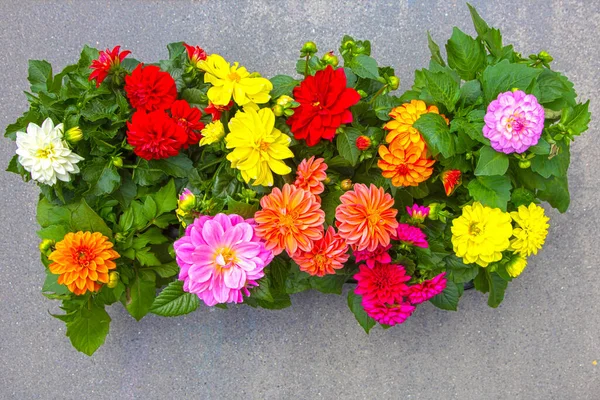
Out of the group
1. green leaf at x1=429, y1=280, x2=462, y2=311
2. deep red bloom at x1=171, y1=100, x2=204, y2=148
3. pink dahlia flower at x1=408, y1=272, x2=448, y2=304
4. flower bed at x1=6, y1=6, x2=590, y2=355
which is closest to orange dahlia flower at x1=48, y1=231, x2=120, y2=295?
flower bed at x1=6, y1=6, x2=590, y2=355

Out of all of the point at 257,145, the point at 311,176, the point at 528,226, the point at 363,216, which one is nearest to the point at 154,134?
the point at 257,145

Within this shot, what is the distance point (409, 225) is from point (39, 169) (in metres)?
0.71

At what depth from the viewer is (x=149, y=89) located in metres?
0.95

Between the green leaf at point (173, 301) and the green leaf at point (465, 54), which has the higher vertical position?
the green leaf at point (465, 54)

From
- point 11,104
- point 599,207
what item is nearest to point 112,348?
point 11,104

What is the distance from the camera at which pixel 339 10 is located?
1.39 meters

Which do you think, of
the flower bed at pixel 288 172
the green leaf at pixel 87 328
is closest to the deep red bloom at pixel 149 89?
the flower bed at pixel 288 172

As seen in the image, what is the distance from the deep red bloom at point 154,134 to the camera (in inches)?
36.0

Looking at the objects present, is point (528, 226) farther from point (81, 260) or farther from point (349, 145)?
point (81, 260)

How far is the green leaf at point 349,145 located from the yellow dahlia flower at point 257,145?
4.4 inches

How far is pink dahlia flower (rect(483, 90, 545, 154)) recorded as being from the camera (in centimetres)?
86

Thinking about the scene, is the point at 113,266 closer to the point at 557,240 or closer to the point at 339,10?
the point at 339,10

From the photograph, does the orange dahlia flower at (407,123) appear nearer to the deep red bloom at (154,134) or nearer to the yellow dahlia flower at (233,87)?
the yellow dahlia flower at (233,87)

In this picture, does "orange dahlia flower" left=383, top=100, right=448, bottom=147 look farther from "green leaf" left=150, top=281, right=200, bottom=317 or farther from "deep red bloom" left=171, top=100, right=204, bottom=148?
"green leaf" left=150, top=281, right=200, bottom=317
